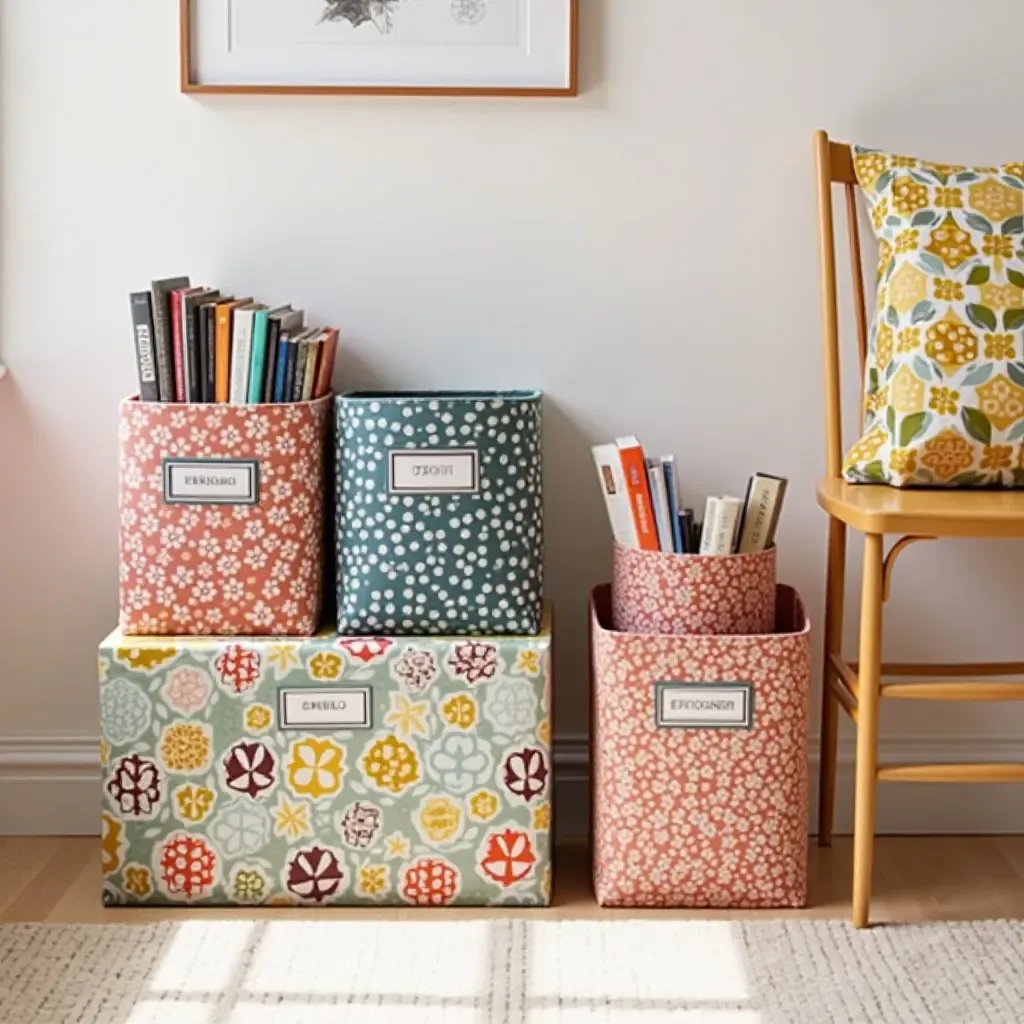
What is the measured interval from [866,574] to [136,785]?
0.97 m

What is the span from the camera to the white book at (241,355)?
1.95m

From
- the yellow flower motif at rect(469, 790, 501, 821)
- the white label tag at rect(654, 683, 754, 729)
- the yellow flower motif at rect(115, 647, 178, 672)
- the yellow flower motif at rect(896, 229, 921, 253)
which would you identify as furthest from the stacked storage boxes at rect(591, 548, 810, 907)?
the yellow flower motif at rect(115, 647, 178, 672)

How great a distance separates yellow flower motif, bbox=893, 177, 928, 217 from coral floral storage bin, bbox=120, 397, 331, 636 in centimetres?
82

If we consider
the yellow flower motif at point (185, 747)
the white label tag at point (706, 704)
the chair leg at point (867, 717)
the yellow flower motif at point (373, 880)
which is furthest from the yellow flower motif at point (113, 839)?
the chair leg at point (867, 717)

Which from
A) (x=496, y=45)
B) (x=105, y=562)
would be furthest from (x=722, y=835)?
(x=496, y=45)

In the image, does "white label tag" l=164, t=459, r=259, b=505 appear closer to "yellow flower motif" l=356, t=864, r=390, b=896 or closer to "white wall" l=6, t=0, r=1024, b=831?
"white wall" l=6, t=0, r=1024, b=831

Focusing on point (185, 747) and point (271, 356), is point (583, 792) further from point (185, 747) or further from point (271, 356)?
point (271, 356)

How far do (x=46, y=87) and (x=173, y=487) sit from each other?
632mm

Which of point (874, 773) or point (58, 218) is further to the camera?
point (58, 218)

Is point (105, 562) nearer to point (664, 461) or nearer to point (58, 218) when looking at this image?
point (58, 218)

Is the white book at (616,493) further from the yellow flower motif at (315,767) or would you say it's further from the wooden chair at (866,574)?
the yellow flower motif at (315,767)

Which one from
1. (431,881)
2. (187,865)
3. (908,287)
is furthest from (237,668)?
(908,287)

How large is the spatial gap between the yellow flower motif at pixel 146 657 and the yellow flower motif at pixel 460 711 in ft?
1.16

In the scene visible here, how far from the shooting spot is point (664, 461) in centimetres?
198
